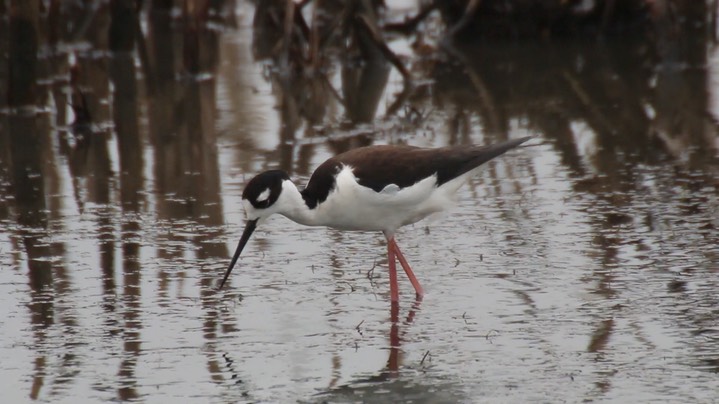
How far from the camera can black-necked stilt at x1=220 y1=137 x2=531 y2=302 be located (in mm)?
7379

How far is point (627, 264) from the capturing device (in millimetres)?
7926

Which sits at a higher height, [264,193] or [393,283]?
[264,193]

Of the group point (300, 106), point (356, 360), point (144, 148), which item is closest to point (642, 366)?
point (356, 360)

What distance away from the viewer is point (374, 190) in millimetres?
7438

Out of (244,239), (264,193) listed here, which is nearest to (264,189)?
(264,193)

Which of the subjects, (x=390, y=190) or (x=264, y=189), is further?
(x=390, y=190)

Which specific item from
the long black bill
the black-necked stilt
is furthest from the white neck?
the long black bill

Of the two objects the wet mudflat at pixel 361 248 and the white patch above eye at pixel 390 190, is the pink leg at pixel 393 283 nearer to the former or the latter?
the wet mudflat at pixel 361 248

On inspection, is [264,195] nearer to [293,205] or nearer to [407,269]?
[293,205]

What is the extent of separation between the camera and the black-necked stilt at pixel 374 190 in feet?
24.2

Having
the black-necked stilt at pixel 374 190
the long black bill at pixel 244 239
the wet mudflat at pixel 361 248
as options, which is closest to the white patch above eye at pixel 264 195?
the black-necked stilt at pixel 374 190

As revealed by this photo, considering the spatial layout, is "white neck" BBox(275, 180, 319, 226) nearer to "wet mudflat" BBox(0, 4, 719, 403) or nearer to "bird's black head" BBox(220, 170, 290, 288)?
"bird's black head" BBox(220, 170, 290, 288)

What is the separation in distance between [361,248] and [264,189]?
147cm

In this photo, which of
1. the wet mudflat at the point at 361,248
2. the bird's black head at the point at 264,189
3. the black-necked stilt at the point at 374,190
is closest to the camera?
the wet mudflat at the point at 361,248
